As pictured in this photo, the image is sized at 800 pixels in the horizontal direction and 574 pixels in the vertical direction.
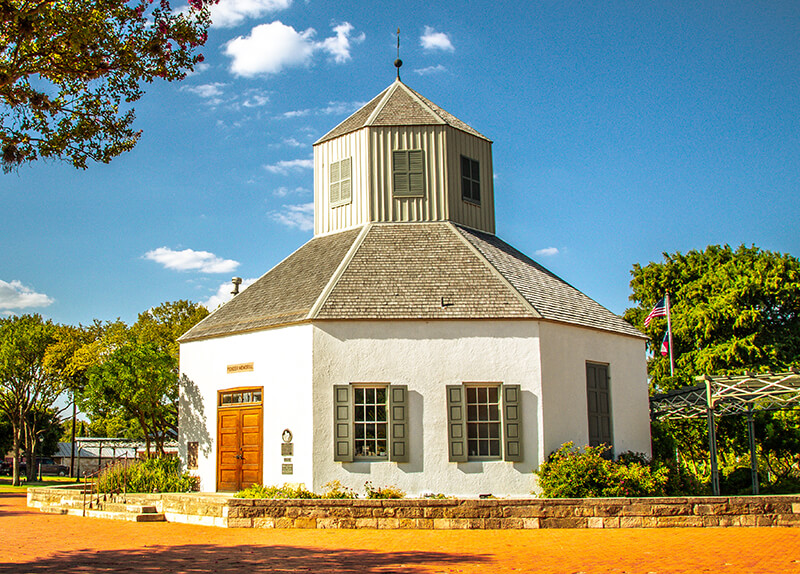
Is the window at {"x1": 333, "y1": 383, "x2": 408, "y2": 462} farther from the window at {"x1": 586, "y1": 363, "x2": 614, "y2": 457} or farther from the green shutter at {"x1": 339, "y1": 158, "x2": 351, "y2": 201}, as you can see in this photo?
the green shutter at {"x1": 339, "y1": 158, "x2": 351, "y2": 201}

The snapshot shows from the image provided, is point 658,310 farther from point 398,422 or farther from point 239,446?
point 239,446

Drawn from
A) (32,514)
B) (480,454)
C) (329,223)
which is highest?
(329,223)

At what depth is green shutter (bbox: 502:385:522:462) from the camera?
15.6 m

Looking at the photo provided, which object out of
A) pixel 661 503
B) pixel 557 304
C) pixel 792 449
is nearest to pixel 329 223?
pixel 557 304

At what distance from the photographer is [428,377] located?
52.3ft

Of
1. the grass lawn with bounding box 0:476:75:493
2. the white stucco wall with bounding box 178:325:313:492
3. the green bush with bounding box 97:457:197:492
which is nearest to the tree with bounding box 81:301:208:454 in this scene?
the white stucco wall with bounding box 178:325:313:492

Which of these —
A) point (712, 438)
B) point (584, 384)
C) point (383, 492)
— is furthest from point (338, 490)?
point (712, 438)

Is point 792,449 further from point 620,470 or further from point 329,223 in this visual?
point 329,223

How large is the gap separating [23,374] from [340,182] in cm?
2613

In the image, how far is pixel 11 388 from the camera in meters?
38.2

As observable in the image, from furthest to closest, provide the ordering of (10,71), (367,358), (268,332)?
1. (268,332)
2. (367,358)
3. (10,71)

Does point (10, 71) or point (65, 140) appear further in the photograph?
point (65, 140)

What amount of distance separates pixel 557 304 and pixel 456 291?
282cm

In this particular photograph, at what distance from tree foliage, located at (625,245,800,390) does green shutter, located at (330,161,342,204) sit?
1912 centimetres
